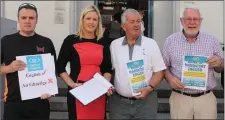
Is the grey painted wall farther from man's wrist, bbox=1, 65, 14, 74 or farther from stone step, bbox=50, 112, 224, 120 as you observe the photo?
man's wrist, bbox=1, 65, 14, 74

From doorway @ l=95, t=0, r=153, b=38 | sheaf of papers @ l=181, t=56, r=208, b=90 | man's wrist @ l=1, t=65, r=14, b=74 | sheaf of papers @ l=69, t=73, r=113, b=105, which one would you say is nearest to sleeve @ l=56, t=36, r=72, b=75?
sheaf of papers @ l=69, t=73, r=113, b=105

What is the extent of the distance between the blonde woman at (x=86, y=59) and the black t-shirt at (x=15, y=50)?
283mm

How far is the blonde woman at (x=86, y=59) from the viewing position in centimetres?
345

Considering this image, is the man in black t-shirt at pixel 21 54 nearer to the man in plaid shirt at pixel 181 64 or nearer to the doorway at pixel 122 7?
the man in plaid shirt at pixel 181 64

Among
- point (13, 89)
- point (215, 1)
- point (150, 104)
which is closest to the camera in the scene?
point (13, 89)

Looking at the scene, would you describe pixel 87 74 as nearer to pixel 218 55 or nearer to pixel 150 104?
pixel 150 104

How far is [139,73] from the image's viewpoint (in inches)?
138

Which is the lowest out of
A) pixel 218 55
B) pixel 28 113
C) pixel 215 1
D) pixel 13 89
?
pixel 28 113

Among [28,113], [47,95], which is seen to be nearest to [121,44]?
[47,95]

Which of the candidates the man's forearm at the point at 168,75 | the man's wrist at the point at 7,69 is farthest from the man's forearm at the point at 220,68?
the man's wrist at the point at 7,69

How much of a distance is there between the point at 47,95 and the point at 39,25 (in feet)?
13.8

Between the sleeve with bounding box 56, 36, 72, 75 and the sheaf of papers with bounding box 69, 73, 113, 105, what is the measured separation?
1.07 ft

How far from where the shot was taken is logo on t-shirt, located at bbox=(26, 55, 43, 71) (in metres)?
3.33

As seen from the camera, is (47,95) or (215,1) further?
(215,1)
